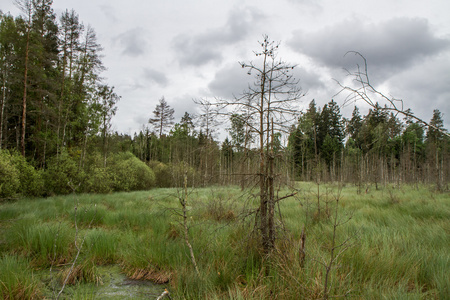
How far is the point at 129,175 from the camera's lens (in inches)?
887

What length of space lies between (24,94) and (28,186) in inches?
218

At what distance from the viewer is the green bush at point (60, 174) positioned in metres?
15.0

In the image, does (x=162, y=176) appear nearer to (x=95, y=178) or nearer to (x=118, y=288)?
(x=95, y=178)

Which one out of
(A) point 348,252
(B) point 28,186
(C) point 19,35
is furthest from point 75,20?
(A) point 348,252

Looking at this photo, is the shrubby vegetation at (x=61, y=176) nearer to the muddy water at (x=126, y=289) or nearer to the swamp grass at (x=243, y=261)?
the swamp grass at (x=243, y=261)

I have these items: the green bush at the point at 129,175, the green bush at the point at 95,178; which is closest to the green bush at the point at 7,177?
the green bush at the point at 95,178

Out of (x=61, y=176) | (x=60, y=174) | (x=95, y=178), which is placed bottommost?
(x=95, y=178)

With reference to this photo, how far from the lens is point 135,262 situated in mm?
4492

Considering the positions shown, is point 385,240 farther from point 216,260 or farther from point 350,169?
point 350,169

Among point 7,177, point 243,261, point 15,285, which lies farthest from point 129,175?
point 243,261

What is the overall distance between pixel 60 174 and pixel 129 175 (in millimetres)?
7660

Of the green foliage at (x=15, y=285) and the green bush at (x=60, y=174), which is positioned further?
the green bush at (x=60, y=174)

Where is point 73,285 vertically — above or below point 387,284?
below

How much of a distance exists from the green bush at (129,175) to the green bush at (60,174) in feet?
13.1
